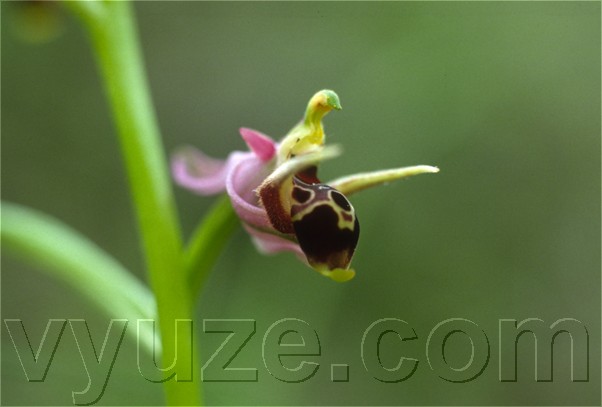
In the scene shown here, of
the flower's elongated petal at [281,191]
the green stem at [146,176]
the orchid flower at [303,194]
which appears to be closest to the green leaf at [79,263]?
the green stem at [146,176]

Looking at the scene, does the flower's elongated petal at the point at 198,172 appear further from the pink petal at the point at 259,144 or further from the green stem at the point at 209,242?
the pink petal at the point at 259,144

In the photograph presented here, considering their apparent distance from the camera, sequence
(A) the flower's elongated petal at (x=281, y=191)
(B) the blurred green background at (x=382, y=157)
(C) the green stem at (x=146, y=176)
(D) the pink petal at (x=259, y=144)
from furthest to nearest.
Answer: (B) the blurred green background at (x=382, y=157)
(C) the green stem at (x=146, y=176)
(D) the pink petal at (x=259, y=144)
(A) the flower's elongated petal at (x=281, y=191)

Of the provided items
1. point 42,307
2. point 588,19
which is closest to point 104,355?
point 42,307

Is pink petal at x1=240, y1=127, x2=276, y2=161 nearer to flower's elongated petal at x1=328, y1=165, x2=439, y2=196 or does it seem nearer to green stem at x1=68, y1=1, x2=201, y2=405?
flower's elongated petal at x1=328, y1=165, x2=439, y2=196

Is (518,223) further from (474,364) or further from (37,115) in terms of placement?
(37,115)

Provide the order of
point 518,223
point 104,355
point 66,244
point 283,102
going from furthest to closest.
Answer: point 283,102 → point 518,223 → point 104,355 → point 66,244

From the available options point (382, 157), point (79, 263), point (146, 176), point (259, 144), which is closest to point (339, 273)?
point (259, 144)

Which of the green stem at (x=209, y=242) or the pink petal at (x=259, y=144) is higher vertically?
the pink petal at (x=259, y=144)

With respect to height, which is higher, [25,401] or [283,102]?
[283,102]
